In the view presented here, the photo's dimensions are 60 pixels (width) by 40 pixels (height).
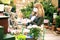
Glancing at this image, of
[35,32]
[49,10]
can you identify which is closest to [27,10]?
[49,10]

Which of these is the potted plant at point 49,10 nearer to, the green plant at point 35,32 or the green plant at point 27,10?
the green plant at point 27,10

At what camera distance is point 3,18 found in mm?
1957

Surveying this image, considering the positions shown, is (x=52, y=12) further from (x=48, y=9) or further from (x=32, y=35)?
(x=32, y=35)

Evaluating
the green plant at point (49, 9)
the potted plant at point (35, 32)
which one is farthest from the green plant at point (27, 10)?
the potted plant at point (35, 32)

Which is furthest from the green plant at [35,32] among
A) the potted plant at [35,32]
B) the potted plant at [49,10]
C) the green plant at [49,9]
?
the green plant at [49,9]

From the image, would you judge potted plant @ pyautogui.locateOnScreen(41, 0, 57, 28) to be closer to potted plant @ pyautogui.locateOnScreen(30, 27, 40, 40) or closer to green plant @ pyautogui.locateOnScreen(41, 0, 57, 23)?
green plant @ pyautogui.locateOnScreen(41, 0, 57, 23)

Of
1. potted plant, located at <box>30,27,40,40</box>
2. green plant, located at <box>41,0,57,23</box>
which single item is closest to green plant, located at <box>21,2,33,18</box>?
green plant, located at <box>41,0,57,23</box>

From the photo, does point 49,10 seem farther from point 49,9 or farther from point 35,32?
point 35,32

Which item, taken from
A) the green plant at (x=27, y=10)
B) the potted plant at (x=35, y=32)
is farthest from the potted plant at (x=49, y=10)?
the potted plant at (x=35, y=32)

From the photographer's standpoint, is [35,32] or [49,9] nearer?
[35,32]

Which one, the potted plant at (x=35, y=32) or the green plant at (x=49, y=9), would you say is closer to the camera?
the potted plant at (x=35, y=32)

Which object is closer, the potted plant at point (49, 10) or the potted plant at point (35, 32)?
the potted plant at point (35, 32)

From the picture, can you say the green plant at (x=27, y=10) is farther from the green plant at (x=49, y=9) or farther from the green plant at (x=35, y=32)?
the green plant at (x=35, y=32)

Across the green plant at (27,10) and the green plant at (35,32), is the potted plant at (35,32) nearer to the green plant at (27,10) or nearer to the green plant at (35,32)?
the green plant at (35,32)
